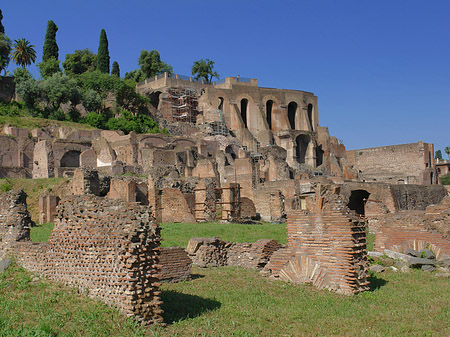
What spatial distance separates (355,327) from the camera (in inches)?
292

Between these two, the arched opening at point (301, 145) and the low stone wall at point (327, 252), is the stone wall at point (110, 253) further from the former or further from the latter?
the arched opening at point (301, 145)

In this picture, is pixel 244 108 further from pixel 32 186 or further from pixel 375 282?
pixel 375 282

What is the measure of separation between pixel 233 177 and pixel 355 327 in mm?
27358

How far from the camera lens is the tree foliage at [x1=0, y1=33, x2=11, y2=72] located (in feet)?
162

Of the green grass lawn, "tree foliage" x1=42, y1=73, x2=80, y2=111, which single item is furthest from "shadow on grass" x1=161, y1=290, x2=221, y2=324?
"tree foliage" x1=42, y1=73, x2=80, y2=111

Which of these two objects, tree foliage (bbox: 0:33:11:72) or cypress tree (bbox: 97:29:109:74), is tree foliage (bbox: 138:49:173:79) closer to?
cypress tree (bbox: 97:29:109:74)

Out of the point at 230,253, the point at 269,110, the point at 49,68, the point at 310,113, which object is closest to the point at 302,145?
the point at 269,110

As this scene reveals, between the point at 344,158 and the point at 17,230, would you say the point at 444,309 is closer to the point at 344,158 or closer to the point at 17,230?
the point at 17,230

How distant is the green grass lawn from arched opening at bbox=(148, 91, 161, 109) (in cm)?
4717

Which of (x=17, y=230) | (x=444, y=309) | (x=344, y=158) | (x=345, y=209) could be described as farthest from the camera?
(x=344, y=158)

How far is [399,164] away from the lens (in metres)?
48.3

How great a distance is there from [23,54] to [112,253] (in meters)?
50.3

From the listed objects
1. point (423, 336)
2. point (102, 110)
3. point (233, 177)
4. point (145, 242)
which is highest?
point (102, 110)

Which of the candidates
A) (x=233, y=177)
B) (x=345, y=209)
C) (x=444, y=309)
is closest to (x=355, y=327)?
(x=444, y=309)
